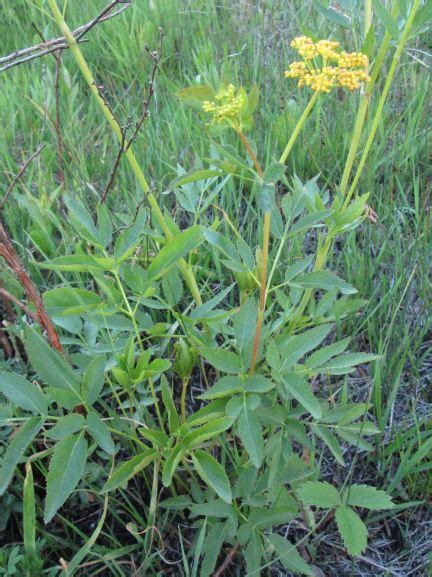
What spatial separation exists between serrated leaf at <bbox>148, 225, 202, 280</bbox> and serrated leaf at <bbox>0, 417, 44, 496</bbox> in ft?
0.99

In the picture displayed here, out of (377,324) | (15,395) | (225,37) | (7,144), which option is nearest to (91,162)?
(7,144)

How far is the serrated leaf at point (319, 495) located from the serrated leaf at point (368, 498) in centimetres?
3

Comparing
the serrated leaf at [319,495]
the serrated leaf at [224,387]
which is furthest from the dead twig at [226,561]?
the serrated leaf at [224,387]

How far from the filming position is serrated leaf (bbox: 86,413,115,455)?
88 centimetres

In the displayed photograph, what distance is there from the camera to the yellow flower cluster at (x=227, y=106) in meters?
0.84

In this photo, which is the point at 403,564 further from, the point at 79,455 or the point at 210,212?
the point at 210,212

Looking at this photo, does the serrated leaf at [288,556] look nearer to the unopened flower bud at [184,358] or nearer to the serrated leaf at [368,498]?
the serrated leaf at [368,498]

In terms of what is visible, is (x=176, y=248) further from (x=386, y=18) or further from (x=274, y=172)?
(x=386, y=18)

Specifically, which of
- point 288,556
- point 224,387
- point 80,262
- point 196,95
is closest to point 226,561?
point 288,556

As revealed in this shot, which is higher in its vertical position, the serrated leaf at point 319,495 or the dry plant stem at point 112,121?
the dry plant stem at point 112,121

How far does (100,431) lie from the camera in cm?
88

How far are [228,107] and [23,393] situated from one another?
0.53m

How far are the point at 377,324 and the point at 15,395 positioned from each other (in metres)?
0.86

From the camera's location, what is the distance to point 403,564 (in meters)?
1.10
